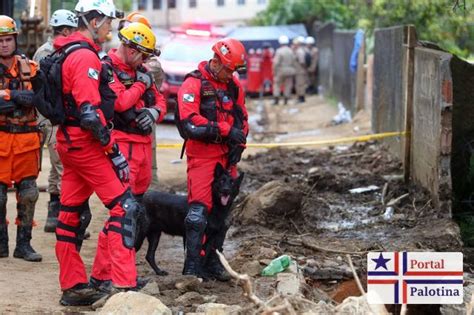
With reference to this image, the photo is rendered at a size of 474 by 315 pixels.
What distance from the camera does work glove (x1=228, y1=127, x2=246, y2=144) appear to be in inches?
336

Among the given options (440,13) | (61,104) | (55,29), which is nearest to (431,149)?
(55,29)

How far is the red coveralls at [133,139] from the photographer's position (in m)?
8.12

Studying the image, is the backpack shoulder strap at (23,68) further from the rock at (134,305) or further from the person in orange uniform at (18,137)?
the rock at (134,305)

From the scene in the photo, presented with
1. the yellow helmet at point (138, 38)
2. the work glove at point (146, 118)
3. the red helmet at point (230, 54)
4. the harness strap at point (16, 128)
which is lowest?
the harness strap at point (16, 128)

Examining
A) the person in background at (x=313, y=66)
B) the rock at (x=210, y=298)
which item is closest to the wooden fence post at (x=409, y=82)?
the rock at (x=210, y=298)

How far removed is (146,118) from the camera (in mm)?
8188

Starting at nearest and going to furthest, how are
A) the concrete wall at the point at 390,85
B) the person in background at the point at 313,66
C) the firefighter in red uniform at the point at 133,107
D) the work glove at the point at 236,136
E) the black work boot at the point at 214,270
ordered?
1. the firefighter in red uniform at the point at 133,107
2. the work glove at the point at 236,136
3. the black work boot at the point at 214,270
4. the concrete wall at the point at 390,85
5. the person in background at the point at 313,66

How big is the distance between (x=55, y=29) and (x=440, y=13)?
701 inches

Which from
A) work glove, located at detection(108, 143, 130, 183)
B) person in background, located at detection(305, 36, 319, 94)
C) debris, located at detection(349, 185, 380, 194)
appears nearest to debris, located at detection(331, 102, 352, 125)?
person in background, located at detection(305, 36, 319, 94)

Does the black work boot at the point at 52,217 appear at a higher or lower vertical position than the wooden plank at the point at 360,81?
lower

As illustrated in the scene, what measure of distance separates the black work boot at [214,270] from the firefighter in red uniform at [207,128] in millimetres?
143

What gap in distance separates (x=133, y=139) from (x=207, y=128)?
0.61 m

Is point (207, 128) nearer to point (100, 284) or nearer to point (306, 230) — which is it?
point (100, 284)

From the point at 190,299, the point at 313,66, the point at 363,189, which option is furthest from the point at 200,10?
the point at 190,299
